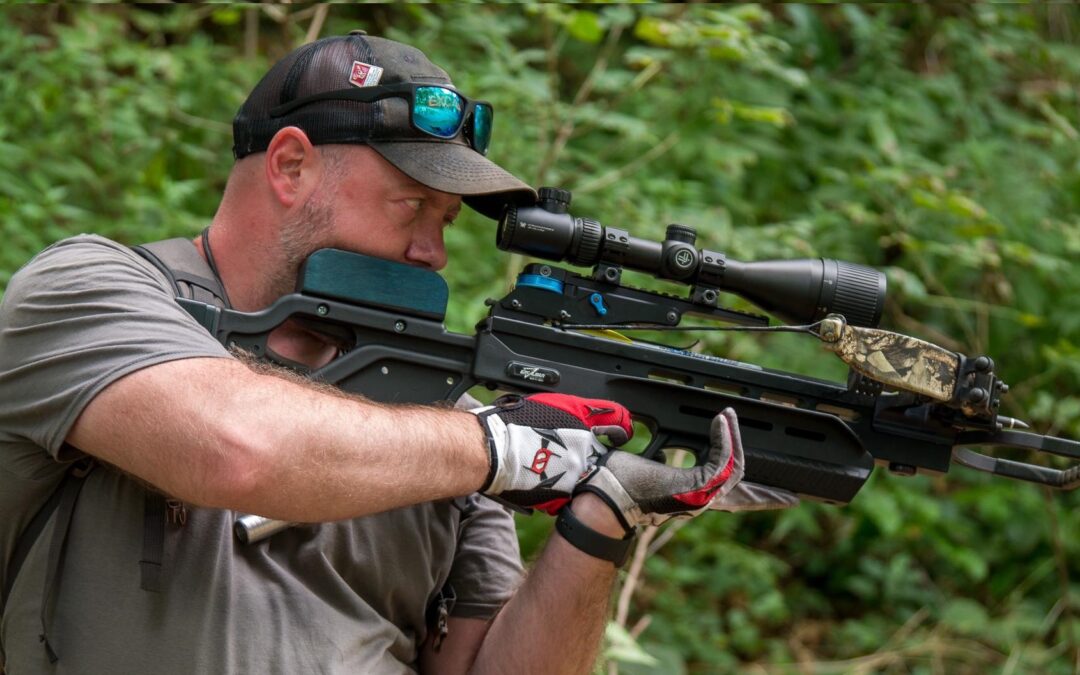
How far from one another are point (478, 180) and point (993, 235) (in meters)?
4.11

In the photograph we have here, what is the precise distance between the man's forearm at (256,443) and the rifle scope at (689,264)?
0.65 meters

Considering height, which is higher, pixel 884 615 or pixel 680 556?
pixel 680 556

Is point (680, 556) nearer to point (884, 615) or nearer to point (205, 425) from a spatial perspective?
point (884, 615)

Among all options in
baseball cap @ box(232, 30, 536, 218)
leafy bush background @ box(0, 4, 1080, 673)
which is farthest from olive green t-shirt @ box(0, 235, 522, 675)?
leafy bush background @ box(0, 4, 1080, 673)

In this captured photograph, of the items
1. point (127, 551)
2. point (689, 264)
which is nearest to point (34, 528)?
point (127, 551)

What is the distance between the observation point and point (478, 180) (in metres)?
2.77

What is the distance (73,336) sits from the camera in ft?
7.36

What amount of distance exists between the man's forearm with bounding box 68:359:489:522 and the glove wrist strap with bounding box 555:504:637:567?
1.35 feet

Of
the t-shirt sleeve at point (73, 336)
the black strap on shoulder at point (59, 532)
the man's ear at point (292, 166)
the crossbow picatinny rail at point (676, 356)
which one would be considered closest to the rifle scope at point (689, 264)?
the crossbow picatinny rail at point (676, 356)

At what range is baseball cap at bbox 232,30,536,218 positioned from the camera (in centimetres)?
275

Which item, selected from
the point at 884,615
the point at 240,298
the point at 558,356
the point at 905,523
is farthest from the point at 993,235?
the point at 240,298

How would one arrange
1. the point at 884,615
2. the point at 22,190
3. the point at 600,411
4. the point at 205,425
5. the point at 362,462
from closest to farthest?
the point at 205,425, the point at 362,462, the point at 600,411, the point at 22,190, the point at 884,615

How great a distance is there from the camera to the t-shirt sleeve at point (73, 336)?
7.21 feet

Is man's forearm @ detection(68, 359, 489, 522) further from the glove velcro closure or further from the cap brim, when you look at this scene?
the cap brim
